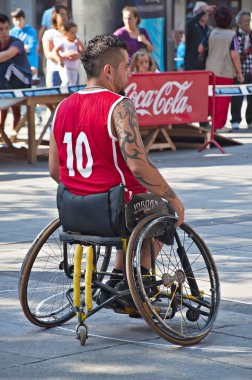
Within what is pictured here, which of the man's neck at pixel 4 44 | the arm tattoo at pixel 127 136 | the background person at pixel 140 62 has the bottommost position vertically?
the background person at pixel 140 62

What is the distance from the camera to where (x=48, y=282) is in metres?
7.16

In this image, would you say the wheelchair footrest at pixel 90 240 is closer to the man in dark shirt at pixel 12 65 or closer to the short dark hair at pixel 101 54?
the short dark hair at pixel 101 54

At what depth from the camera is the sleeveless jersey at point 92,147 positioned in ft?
18.8

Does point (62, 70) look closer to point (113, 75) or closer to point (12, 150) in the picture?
point (12, 150)

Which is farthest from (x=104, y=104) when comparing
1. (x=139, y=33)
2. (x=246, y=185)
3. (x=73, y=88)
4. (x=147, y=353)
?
(x=139, y=33)

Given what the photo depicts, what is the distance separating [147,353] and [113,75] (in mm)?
1494

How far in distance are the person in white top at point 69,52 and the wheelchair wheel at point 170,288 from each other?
34.5 ft

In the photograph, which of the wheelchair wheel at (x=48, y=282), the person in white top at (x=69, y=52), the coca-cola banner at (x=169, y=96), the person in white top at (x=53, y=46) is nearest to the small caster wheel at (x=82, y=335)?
the wheelchair wheel at (x=48, y=282)

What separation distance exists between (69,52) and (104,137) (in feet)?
36.0

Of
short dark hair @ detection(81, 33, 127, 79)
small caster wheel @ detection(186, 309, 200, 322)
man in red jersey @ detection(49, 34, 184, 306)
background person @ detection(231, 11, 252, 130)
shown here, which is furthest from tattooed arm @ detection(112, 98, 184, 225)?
background person @ detection(231, 11, 252, 130)

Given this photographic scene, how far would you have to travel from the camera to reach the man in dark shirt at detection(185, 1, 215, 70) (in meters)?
18.3

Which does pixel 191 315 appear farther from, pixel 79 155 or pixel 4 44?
pixel 4 44

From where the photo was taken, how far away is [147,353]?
18.3 feet

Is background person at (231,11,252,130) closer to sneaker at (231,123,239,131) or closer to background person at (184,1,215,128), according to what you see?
sneaker at (231,123,239,131)
